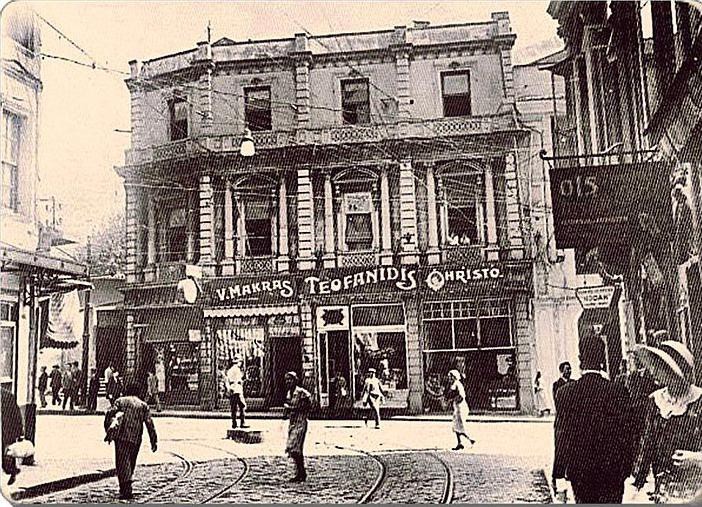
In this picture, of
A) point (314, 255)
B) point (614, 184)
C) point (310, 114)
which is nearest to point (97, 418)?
point (314, 255)

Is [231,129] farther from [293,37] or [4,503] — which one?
[4,503]

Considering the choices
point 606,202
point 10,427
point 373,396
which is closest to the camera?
point 606,202

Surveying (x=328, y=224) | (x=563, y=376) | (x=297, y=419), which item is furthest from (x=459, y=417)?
(x=328, y=224)

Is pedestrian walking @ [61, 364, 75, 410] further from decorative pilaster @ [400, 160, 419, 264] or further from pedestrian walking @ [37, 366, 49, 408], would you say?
decorative pilaster @ [400, 160, 419, 264]

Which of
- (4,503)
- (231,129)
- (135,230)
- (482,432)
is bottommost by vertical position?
(4,503)

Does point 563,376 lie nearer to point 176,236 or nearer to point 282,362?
point 282,362

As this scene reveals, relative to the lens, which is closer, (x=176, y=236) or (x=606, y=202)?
(x=606, y=202)

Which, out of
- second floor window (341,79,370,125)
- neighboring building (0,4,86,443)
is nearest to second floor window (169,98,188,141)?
neighboring building (0,4,86,443)
